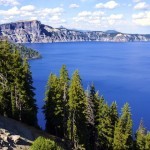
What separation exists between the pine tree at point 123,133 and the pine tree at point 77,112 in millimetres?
4765

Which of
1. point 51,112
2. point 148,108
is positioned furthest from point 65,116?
point 148,108

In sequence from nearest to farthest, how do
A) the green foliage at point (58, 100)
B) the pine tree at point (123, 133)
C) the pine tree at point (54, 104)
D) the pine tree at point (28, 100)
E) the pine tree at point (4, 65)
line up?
the pine tree at point (4, 65)
the pine tree at point (28, 100)
the pine tree at point (123, 133)
the green foliage at point (58, 100)
the pine tree at point (54, 104)

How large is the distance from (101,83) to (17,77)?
12481 centimetres

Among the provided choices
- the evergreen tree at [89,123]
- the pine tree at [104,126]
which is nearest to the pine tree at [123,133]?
the pine tree at [104,126]

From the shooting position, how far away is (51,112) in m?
53.4

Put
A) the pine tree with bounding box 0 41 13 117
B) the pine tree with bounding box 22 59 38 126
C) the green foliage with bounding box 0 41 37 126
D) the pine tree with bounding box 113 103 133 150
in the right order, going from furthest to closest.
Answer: the pine tree with bounding box 113 103 133 150 < the pine tree with bounding box 22 59 38 126 < the green foliage with bounding box 0 41 37 126 < the pine tree with bounding box 0 41 13 117

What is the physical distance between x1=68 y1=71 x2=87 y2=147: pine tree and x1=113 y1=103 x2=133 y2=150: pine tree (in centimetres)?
476

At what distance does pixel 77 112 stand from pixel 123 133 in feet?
24.2

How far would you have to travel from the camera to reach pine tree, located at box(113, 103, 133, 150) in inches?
1946

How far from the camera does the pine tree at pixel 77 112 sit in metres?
48.2

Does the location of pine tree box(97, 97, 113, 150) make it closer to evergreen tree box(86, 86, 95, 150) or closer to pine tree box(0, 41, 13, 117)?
evergreen tree box(86, 86, 95, 150)

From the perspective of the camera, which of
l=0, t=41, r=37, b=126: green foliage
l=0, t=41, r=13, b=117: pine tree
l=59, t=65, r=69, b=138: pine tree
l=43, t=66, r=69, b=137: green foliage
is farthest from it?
l=43, t=66, r=69, b=137: green foliage

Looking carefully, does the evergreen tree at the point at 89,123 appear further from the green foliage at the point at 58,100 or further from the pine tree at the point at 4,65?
the pine tree at the point at 4,65

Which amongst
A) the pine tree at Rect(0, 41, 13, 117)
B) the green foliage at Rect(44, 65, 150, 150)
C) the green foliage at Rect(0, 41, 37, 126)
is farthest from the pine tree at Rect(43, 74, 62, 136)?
the pine tree at Rect(0, 41, 13, 117)
